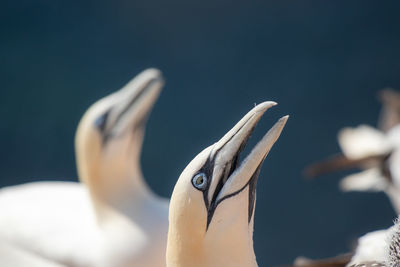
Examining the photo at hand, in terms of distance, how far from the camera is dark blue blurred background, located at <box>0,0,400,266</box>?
6.67 meters

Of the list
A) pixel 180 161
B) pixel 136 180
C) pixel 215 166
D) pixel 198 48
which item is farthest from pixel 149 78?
pixel 198 48

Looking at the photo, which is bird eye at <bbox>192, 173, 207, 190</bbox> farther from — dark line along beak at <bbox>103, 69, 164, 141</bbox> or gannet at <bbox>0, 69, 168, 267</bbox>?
dark line along beak at <bbox>103, 69, 164, 141</bbox>

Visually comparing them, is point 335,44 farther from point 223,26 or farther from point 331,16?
point 223,26

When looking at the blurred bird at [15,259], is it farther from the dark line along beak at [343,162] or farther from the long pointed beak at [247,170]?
the dark line along beak at [343,162]

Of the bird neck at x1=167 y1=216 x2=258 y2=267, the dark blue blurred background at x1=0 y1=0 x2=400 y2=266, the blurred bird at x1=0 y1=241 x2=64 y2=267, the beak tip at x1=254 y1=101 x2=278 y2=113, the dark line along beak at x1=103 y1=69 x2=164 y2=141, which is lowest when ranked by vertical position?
the bird neck at x1=167 y1=216 x2=258 y2=267

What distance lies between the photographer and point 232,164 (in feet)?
6.64

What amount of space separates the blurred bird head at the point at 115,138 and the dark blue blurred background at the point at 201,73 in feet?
9.10

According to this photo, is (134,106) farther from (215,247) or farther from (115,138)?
(215,247)

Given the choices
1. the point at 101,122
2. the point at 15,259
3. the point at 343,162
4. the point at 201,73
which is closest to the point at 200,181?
the point at 15,259

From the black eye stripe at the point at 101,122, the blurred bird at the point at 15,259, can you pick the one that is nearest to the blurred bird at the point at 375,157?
the black eye stripe at the point at 101,122

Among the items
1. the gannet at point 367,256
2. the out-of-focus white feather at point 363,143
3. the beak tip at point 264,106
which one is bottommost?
the gannet at point 367,256

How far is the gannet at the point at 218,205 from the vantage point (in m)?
2.00

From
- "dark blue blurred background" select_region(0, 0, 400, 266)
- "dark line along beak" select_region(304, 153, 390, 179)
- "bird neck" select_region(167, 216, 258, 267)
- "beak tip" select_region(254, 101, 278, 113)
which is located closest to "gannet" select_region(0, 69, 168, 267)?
"dark line along beak" select_region(304, 153, 390, 179)

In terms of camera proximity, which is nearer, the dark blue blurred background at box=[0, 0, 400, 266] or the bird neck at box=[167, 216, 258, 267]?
the bird neck at box=[167, 216, 258, 267]
